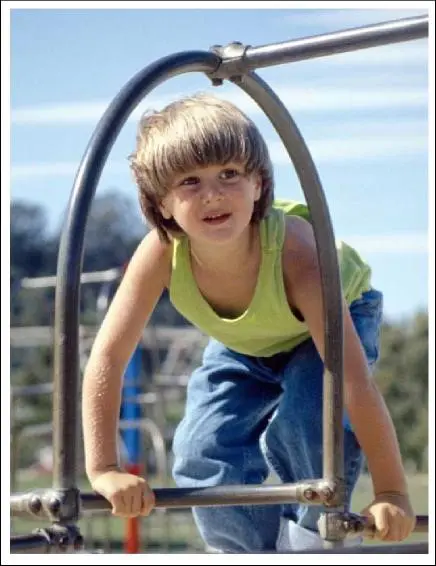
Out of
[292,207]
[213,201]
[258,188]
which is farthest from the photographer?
[292,207]

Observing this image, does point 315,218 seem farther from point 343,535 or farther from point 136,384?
point 136,384

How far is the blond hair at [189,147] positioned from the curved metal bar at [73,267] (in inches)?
6.5

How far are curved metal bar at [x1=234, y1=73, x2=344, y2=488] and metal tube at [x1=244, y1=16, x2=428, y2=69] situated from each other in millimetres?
34

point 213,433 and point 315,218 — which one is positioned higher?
point 315,218

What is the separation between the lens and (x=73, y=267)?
1.10 meters

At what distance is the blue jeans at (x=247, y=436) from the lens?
1.59m

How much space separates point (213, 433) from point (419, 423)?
6.76m

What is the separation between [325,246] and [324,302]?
6 cm

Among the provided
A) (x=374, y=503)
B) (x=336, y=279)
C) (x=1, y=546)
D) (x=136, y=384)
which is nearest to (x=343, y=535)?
(x=374, y=503)

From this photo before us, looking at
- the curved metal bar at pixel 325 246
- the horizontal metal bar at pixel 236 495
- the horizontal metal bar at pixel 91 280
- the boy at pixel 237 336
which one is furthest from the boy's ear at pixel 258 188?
the horizontal metal bar at pixel 91 280

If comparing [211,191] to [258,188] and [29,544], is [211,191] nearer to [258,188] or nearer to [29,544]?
[258,188]

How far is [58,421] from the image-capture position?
3.52 feet

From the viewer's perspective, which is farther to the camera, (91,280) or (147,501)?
(91,280)

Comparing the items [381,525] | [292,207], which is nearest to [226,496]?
[381,525]
